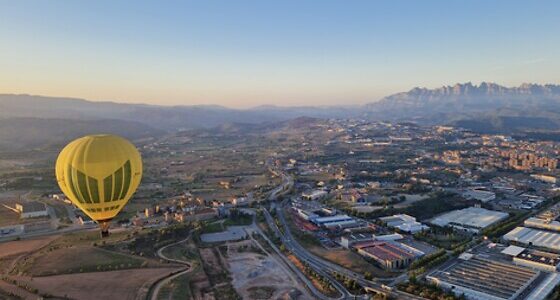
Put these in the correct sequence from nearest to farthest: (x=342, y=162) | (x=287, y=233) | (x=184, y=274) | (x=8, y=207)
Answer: (x=184, y=274), (x=287, y=233), (x=8, y=207), (x=342, y=162)

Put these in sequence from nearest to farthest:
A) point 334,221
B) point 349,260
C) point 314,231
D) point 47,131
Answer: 1. point 349,260
2. point 314,231
3. point 334,221
4. point 47,131

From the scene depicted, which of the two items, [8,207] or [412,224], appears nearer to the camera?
[412,224]

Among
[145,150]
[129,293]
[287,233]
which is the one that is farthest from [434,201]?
[145,150]

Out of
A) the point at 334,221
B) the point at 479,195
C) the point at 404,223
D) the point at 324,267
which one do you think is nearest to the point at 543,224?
the point at 404,223

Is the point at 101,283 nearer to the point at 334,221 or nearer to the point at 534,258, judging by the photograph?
the point at 334,221

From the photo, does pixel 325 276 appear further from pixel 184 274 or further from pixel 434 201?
pixel 434 201

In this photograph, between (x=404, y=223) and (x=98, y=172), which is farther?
(x=404, y=223)
